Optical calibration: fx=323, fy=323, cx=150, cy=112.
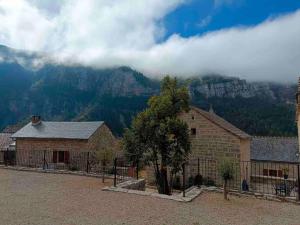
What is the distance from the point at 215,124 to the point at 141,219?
17.0 m

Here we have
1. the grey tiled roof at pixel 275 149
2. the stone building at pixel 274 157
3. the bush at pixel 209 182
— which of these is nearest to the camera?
the bush at pixel 209 182

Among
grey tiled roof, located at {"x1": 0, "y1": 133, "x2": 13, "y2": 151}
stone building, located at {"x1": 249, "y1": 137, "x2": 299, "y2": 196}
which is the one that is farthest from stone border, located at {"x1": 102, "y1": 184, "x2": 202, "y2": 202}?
grey tiled roof, located at {"x1": 0, "y1": 133, "x2": 13, "y2": 151}

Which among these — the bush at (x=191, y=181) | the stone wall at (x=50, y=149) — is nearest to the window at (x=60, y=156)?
the stone wall at (x=50, y=149)

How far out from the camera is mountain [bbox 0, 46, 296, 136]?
9700 centimetres

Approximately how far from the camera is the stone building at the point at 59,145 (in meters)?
28.9

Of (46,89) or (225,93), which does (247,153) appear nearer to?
(225,93)

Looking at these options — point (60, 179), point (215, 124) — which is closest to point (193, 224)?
point (60, 179)

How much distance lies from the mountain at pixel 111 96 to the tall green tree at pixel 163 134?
70218 millimetres

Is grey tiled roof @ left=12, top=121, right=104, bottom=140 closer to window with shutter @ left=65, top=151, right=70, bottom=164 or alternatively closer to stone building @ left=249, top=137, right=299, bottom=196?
window with shutter @ left=65, top=151, right=70, bottom=164

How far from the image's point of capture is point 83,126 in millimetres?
32375

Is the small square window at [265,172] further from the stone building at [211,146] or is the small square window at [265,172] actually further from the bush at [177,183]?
the bush at [177,183]

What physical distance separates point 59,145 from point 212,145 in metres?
14.2

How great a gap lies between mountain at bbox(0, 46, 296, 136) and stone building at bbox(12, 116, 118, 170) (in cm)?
5612

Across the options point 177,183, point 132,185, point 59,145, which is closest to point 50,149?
point 59,145
